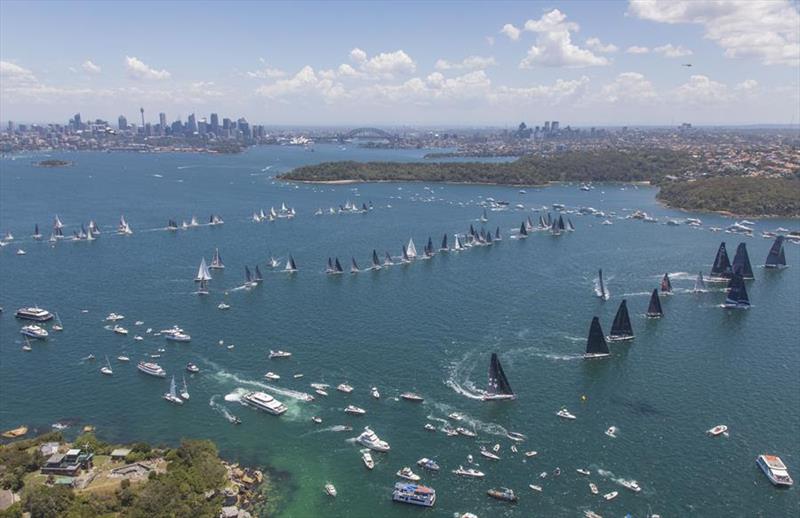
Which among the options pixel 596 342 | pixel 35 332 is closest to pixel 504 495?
pixel 596 342

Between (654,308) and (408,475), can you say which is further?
(654,308)

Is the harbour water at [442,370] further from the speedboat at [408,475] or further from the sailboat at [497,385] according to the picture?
the sailboat at [497,385]

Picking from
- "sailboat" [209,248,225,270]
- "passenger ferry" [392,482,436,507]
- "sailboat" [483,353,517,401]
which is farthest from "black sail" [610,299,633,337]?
"sailboat" [209,248,225,270]

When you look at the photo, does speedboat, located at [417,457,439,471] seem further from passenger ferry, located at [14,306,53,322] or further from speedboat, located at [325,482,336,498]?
passenger ferry, located at [14,306,53,322]

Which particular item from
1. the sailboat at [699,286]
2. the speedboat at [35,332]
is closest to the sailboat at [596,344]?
the sailboat at [699,286]

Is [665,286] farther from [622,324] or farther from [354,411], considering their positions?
[354,411]

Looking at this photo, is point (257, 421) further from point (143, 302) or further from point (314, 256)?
point (314, 256)

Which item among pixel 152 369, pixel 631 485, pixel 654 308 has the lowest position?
pixel 631 485
